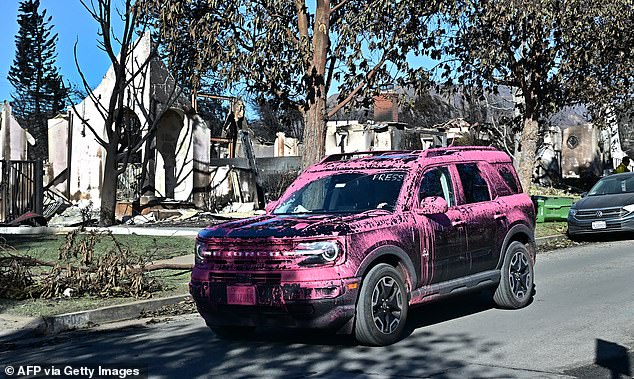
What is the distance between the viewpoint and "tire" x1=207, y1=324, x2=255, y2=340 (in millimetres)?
A: 8422

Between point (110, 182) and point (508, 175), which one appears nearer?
point (508, 175)

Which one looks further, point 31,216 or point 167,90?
point 167,90

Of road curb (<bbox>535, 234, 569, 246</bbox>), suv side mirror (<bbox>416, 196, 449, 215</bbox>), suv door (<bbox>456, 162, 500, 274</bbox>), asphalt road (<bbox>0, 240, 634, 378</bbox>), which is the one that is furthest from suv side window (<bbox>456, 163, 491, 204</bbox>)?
road curb (<bbox>535, 234, 569, 246</bbox>)

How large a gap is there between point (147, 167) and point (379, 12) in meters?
13.2

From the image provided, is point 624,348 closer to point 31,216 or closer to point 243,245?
point 243,245

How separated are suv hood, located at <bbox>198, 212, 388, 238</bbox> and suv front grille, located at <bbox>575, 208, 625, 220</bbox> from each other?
40.2ft

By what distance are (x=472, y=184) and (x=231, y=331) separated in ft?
10.9

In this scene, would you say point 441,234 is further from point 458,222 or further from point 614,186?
point 614,186

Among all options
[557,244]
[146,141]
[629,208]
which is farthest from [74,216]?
[629,208]

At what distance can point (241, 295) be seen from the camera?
7688mm

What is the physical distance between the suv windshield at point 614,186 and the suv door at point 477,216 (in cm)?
1110

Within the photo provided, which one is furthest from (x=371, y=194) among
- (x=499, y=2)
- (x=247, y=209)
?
(x=247, y=209)

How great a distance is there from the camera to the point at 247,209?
26.5 metres

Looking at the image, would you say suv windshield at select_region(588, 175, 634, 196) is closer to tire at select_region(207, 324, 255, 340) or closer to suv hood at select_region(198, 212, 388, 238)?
suv hood at select_region(198, 212, 388, 238)
